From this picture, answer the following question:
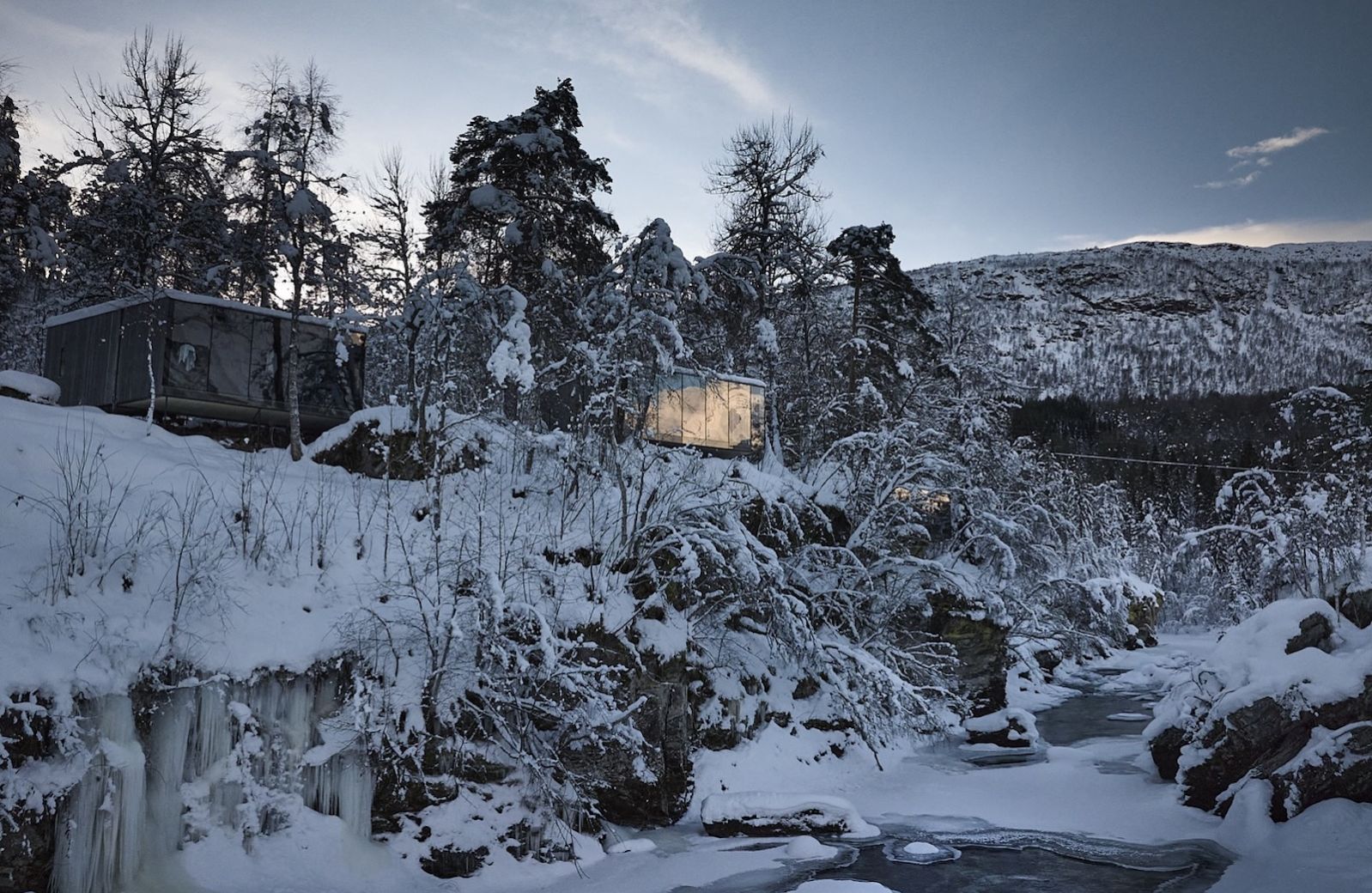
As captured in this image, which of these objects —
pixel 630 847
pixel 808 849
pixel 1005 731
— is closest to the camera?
pixel 630 847

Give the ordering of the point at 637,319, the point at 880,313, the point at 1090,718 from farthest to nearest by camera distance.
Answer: the point at 880,313
the point at 1090,718
the point at 637,319

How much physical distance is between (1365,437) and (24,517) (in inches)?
953

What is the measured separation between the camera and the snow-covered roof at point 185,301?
48.6 ft

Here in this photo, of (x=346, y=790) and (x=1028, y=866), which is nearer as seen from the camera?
(x=346, y=790)

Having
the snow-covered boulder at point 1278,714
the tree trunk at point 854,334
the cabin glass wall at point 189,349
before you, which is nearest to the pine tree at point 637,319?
the cabin glass wall at point 189,349

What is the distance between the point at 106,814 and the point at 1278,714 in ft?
41.7

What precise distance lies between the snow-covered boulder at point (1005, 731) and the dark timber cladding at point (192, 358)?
13166mm

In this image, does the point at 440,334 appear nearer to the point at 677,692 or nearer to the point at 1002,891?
the point at 677,692

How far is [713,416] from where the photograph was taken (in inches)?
767

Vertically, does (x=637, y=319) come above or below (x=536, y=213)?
below

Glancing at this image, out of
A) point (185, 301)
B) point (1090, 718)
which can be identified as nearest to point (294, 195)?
point (185, 301)

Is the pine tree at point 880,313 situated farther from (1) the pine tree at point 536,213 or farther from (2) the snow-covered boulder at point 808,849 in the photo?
(2) the snow-covered boulder at point 808,849

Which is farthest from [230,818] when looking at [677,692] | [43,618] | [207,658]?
[677,692]

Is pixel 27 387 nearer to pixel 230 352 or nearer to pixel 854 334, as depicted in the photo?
pixel 230 352
